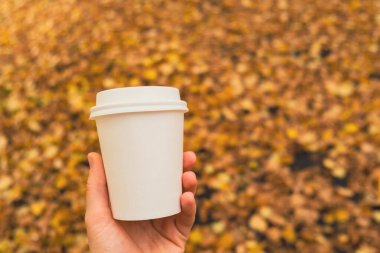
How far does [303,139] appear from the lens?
8.51 feet

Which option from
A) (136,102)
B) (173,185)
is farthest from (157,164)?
(136,102)

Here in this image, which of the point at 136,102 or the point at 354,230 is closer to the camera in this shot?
the point at 136,102

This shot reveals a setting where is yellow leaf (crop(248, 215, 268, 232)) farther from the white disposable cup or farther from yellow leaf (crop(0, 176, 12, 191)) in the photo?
yellow leaf (crop(0, 176, 12, 191))

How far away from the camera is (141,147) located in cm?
135

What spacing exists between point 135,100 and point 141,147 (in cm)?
17

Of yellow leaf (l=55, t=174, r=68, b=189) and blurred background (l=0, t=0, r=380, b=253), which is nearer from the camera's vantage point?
blurred background (l=0, t=0, r=380, b=253)

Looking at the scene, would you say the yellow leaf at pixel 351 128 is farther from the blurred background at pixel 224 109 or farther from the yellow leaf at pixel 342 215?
the yellow leaf at pixel 342 215

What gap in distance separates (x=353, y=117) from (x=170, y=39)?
170 centimetres

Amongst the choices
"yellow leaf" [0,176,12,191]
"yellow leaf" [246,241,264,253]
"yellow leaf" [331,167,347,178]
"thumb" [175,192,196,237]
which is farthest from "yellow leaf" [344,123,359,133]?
"yellow leaf" [0,176,12,191]

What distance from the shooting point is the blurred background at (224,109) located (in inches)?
86.4

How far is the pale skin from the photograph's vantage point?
4.72 feet

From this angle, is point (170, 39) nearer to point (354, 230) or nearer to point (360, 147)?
point (360, 147)

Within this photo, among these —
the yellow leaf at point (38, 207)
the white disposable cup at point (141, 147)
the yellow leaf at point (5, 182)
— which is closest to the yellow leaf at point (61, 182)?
the yellow leaf at point (38, 207)

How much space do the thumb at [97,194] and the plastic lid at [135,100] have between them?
1.03 ft
